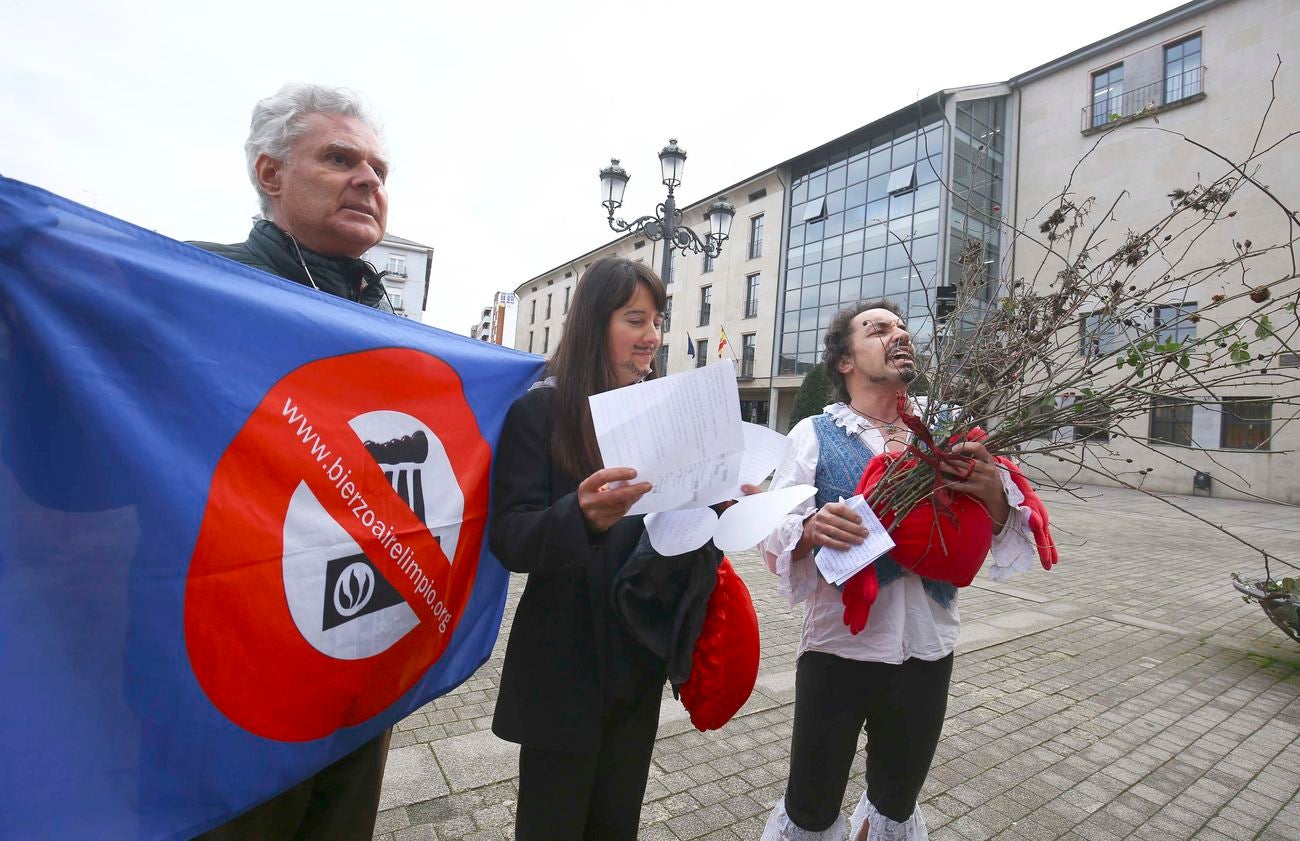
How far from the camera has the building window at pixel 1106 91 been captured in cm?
2025

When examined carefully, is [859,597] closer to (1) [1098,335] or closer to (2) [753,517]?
(2) [753,517]

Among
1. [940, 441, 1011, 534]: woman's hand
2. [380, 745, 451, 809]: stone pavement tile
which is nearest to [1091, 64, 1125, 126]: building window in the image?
[940, 441, 1011, 534]: woman's hand

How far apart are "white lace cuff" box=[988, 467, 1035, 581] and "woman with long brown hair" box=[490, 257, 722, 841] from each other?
1100mm

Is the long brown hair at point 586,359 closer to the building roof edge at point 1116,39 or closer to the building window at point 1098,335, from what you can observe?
the building window at point 1098,335

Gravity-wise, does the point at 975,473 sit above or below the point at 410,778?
above

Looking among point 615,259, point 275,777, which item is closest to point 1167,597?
point 615,259

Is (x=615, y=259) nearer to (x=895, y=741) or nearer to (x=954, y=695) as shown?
(x=895, y=741)

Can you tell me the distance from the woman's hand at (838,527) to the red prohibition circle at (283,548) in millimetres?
988

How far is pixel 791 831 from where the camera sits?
6.51ft

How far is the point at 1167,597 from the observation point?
6.91m

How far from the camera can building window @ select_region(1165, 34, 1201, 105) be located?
18.7 m

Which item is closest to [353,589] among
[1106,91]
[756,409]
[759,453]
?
[759,453]

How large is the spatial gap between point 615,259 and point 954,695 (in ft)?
12.7

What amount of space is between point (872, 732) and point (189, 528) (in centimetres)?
196
